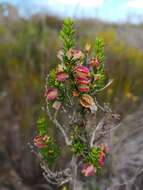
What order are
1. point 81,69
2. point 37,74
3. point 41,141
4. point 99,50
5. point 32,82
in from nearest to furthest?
point 81,69, point 99,50, point 41,141, point 32,82, point 37,74

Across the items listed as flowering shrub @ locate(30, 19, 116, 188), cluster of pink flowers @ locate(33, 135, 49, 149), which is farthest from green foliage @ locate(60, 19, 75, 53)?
cluster of pink flowers @ locate(33, 135, 49, 149)

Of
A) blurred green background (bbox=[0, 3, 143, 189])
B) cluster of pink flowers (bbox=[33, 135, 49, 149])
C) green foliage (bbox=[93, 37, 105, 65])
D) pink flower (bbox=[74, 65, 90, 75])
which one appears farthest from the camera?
blurred green background (bbox=[0, 3, 143, 189])

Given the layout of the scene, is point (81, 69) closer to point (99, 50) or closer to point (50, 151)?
point (99, 50)

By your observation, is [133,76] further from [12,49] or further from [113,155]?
[12,49]

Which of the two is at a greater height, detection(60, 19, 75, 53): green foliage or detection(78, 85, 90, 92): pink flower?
detection(60, 19, 75, 53): green foliage

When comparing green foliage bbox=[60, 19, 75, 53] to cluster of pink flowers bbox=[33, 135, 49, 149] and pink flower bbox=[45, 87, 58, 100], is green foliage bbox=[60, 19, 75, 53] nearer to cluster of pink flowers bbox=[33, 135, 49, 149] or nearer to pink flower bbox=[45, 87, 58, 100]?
pink flower bbox=[45, 87, 58, 100]

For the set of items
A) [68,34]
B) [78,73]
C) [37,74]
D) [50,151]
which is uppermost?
[68,34]

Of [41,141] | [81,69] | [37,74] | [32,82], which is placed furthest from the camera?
[37,74]

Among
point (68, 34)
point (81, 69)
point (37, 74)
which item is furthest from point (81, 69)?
point (37, 74)

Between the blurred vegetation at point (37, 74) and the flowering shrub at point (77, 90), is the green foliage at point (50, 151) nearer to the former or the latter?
the flowering shrub at point (77, 90)

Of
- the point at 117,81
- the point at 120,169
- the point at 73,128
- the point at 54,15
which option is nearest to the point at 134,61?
the point at 117,81

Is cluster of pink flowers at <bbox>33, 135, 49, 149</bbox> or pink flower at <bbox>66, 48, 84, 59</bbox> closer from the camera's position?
pink flower at <bbox>66, 48, 84, 59</bbox>
